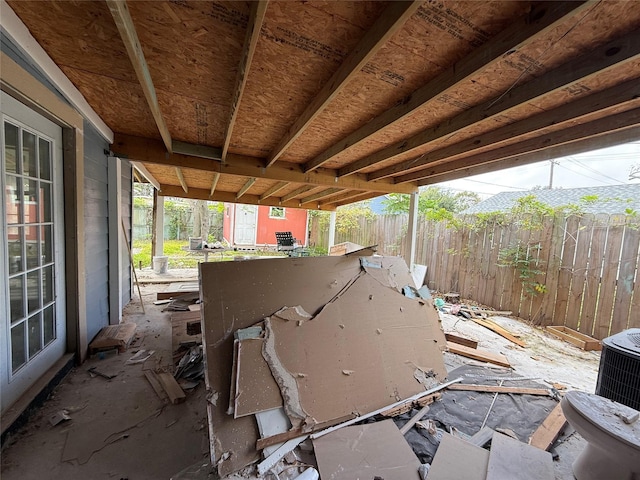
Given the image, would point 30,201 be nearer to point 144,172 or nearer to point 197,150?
point 197,150

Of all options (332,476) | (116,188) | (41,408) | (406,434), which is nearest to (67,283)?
(41,408)

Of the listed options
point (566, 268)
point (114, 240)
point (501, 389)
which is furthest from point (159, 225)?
point (566, 268)

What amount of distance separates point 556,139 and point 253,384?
11.2 feet

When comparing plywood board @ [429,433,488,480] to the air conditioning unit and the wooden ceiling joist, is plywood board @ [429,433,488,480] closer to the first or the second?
the air conditioning unit

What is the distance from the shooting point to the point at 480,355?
2967 millimetres

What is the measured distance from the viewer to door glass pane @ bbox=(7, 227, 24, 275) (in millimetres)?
1590

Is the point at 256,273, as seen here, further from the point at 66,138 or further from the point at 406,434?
the point at 66,138

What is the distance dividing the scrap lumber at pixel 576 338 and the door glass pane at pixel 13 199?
6.00 metres

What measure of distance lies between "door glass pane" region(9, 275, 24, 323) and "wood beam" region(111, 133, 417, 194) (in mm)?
1963

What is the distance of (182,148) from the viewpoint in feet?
10.6

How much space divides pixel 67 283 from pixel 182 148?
192cm

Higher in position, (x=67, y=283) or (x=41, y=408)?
(x=67, y=283)

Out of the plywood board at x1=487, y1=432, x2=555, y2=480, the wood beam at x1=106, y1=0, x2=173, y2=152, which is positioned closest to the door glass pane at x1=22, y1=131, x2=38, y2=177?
the wood beam at x1=106, y1=0, x2=173, y2=152

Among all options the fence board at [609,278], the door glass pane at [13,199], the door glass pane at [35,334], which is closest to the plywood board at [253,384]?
the door glass pane at [35,334]
